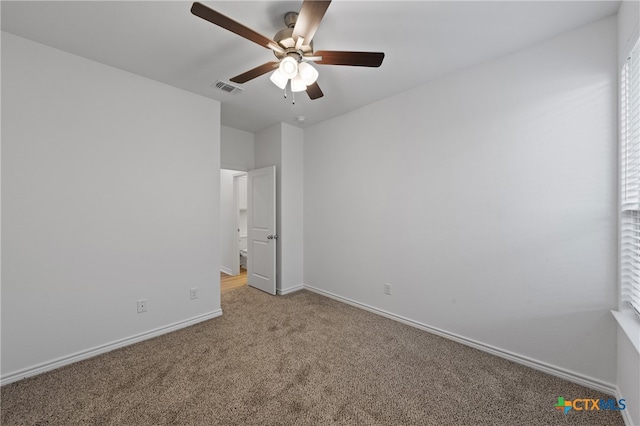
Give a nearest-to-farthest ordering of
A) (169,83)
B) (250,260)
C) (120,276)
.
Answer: (120,276) < (169,83) < (250,260)

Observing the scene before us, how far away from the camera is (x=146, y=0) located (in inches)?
64.6

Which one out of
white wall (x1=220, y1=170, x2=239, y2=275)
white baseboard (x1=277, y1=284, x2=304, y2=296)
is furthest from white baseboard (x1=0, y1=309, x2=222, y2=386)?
white wall (x1=220, y1=170, x2=239, y2=275)

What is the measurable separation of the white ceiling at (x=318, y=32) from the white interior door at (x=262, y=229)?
163cm

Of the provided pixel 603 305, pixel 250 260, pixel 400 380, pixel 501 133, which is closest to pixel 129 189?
pixel 250 260

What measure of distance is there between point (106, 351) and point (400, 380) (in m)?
2.62

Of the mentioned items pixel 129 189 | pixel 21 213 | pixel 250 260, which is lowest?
pixel 250 260

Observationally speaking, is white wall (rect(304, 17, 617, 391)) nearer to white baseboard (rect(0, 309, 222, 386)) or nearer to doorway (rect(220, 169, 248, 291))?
white baseboard (rect(0, 309, 222, 386))

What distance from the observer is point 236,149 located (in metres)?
4.13

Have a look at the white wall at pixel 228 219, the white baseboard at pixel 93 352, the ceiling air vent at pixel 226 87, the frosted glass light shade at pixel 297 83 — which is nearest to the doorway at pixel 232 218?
the white wall at pixel 228 219

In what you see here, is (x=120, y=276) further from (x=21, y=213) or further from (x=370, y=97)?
(x=370, y=97)

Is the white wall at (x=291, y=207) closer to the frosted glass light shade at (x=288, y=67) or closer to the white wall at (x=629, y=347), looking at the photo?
the frosted glass light shade at (x=288, y=67)

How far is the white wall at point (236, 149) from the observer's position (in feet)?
13.0

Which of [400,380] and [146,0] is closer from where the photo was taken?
[146,0]

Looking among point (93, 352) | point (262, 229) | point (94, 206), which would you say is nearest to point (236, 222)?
point (262, 229)
